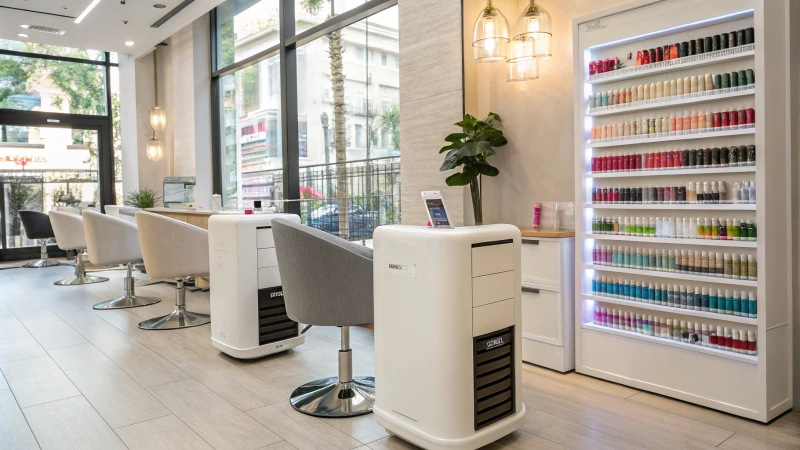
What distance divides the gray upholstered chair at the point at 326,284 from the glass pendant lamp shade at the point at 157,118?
6225 mm

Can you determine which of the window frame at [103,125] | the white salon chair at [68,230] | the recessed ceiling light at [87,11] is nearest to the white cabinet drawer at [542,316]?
the white salon chair at [68,230]

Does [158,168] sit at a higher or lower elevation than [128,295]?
higher

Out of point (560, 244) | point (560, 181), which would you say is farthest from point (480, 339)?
point (560, 181)

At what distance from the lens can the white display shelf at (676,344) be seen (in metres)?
2.53

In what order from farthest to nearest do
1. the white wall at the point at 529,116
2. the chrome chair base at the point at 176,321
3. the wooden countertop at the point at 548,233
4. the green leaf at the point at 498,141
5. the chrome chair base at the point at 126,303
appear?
the chrome chair base at the point at 126,303
the chrome chair base at the point at 176,321
the green leaf at the point at 498,141
the white wall at the point at 529,116
the wooden countertop at the point at 548,233

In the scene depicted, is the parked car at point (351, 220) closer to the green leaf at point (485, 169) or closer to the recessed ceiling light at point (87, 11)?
the green leaf at point (485, 169)

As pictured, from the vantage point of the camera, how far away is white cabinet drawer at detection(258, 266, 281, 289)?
343cm

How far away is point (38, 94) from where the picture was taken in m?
9.01

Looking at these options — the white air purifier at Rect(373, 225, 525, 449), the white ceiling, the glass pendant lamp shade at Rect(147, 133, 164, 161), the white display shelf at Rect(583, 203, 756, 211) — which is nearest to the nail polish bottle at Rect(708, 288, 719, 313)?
the white display shelf at Rect(583, 203, 756, 211)

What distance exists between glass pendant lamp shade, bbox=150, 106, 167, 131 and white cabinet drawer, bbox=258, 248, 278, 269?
5.53 meters

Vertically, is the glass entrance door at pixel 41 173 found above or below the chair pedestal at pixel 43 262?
above

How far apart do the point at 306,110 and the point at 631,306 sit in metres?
4.30

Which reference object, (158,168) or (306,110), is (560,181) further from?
(158,168)

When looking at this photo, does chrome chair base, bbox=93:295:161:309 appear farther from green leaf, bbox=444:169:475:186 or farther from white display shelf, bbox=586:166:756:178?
white display shelf, bbox=586:166:756:178
